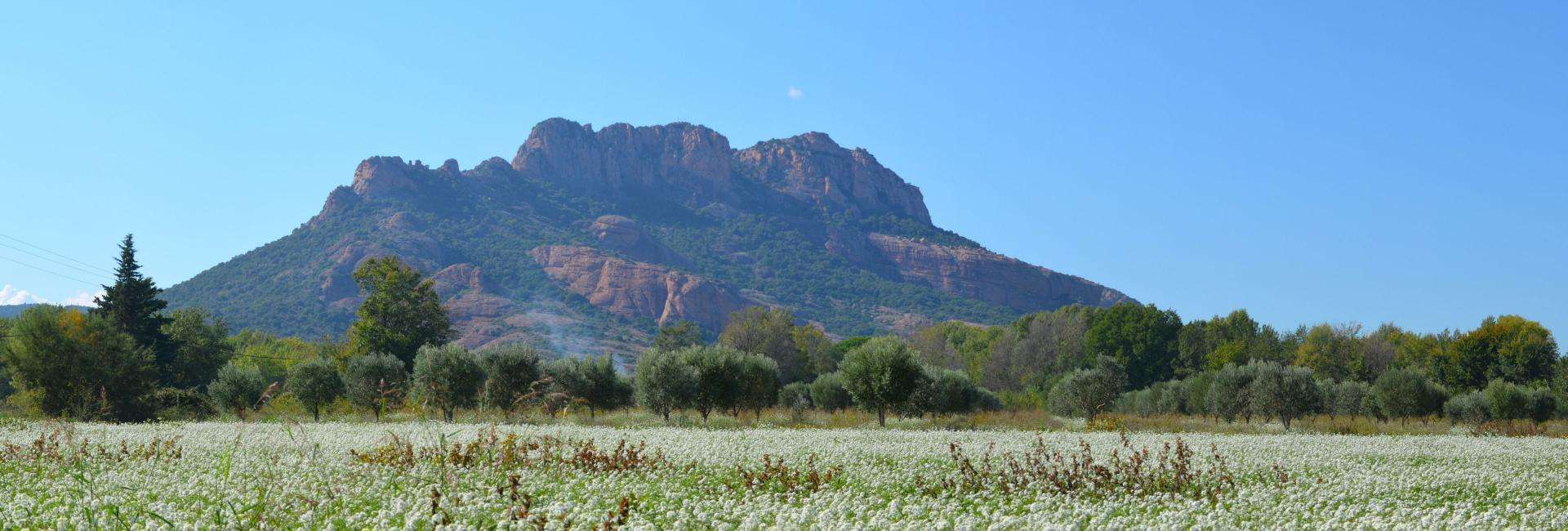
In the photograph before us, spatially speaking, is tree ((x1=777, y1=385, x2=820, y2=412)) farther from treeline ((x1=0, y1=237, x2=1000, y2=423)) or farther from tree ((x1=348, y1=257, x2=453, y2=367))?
tree ((x1=348, y1=257, x2=453, y2=367))

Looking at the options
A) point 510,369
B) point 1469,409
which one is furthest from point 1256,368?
point 510,369

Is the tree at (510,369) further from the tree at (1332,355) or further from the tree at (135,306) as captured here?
the tree at (1332,355)

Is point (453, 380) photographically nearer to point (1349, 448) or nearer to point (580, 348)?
point (1349, 448)

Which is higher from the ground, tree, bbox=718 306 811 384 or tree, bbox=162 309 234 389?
tree, bbox=718 306 811 384

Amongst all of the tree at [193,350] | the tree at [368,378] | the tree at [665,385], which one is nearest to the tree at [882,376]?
the tree at [665,385]

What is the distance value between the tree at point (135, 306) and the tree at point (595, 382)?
75.6 feet

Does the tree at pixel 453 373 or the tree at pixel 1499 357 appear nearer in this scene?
the tree at pixel 453 373

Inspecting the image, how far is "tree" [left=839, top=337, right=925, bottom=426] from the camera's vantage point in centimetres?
4403

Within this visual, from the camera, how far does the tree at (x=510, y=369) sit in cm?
4350

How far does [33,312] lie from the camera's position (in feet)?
143

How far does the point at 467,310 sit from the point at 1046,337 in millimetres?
113276

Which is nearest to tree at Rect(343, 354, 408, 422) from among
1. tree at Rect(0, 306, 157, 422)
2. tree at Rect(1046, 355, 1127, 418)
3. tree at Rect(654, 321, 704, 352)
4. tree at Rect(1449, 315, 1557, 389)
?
tree at Rect(0, 306, 157, 422)

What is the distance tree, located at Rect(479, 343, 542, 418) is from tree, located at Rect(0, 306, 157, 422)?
1440 cm

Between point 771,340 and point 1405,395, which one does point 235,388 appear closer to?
point 771,340
